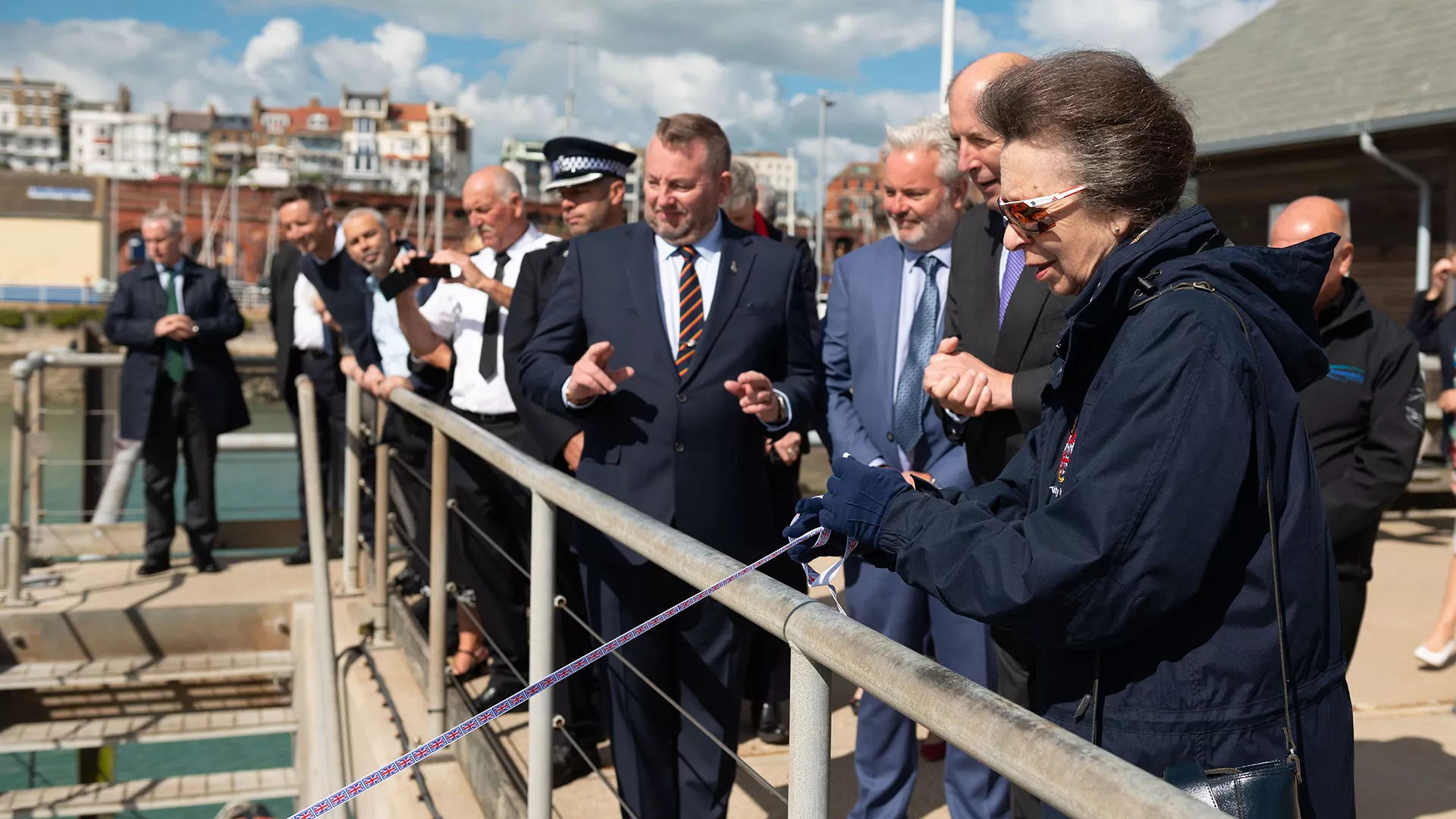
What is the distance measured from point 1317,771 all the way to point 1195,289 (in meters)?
0.64

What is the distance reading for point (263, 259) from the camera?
83.6 meters

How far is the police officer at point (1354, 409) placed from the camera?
3453mm

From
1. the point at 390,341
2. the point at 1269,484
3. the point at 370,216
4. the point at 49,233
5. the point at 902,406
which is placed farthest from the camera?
the point at 49,233

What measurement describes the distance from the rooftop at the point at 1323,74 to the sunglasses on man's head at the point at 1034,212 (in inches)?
459

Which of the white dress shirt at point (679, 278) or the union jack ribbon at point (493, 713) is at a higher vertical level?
the white dress shirt at point (679, 278)

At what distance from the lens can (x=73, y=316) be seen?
50750mm

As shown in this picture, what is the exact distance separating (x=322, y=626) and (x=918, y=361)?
2752 mm

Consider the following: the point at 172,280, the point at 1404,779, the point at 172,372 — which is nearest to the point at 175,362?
the point at 172,372

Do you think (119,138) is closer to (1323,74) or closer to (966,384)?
(1323,74)

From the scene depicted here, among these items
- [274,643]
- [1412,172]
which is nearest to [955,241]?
[274,643]

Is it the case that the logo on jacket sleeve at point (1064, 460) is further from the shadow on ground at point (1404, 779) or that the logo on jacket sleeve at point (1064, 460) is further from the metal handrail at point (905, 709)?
the shadow on ground at point (1404, 779)

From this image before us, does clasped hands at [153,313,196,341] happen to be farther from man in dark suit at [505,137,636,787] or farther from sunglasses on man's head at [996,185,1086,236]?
sunglasses on man's head at [996,185,1086,236]

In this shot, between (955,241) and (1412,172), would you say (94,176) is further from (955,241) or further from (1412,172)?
(955,241)

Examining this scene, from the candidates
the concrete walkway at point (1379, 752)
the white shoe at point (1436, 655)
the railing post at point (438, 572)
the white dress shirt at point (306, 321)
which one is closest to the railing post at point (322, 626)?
the railing post at point (438, 572)
